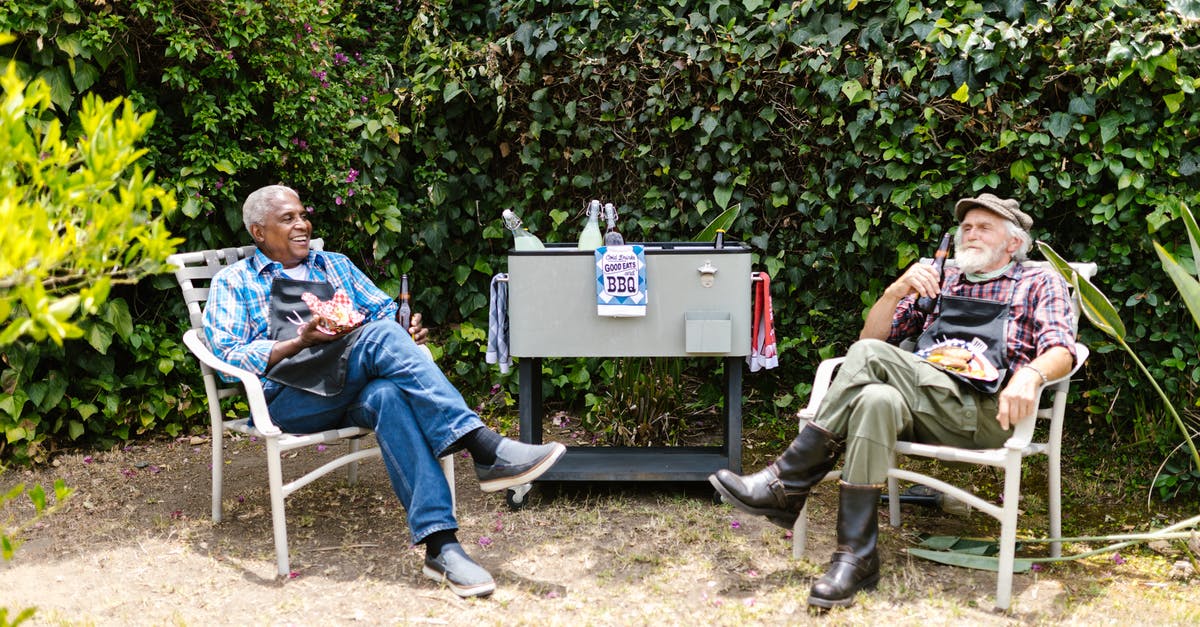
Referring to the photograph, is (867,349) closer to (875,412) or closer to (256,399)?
(875,412)

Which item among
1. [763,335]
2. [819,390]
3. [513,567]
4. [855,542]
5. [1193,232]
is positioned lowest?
[513,567]

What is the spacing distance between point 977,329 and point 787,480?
797mm

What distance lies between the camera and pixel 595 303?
351cm

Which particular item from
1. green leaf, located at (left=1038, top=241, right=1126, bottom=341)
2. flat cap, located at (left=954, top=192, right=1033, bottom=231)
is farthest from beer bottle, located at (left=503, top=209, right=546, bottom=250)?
green leaf, located at (left=1038, top=241, right=1126, bottom=341)

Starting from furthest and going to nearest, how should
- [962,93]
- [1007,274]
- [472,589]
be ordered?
[962,93]
[1007,274]
[472,589]

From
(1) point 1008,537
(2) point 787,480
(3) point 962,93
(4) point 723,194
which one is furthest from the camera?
(4) point 723,194

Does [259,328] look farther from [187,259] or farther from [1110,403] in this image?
[1110,403]

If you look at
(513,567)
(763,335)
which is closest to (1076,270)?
(763,335)

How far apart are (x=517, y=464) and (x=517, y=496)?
54 centimetres

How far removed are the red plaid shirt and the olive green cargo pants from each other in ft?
0.70

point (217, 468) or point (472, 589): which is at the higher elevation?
point (217, 468)

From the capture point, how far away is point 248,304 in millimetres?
3365

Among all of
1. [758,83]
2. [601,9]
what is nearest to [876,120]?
[758,83]

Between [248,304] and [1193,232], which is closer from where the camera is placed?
[1193,232]
